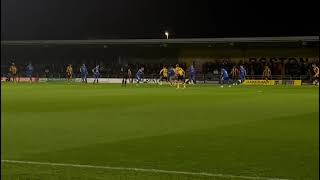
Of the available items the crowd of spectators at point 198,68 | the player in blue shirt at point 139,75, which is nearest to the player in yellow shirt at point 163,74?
the player in blue shirt at point 139,75

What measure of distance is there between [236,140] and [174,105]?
11844 millimetres

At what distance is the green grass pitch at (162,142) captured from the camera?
10.2 meters

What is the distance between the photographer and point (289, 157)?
11938 millimetres

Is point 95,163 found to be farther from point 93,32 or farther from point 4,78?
point 93,32

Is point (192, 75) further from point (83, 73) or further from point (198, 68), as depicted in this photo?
point (83, 73)

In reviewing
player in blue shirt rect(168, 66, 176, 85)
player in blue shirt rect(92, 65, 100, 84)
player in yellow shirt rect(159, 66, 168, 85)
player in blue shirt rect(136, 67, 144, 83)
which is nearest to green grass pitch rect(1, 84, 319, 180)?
player in blue shirt rect(168, 66, 176, 85)

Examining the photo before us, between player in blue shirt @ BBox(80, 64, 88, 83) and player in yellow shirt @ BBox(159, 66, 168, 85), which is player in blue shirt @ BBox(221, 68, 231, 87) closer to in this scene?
player in yellow shirt @ BBox(159, 66, 168, 85)

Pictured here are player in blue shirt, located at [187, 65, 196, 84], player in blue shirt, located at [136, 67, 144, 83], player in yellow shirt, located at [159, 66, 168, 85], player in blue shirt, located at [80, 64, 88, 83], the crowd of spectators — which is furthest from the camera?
the crowd of spectators

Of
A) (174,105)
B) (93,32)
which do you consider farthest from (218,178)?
(93,32)

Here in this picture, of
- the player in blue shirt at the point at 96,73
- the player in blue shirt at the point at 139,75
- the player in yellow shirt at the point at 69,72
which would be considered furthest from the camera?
the player in yellow shirt at the point at 69,72

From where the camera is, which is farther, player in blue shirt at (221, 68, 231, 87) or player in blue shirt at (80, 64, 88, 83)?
player in blue shirt at (80, 64, 88, 83)

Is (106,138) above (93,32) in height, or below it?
below

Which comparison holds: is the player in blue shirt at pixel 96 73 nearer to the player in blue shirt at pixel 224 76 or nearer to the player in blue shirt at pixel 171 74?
the player in blue shirt at pixel 171 74

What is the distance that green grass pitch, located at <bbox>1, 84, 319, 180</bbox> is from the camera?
10.2 metres
